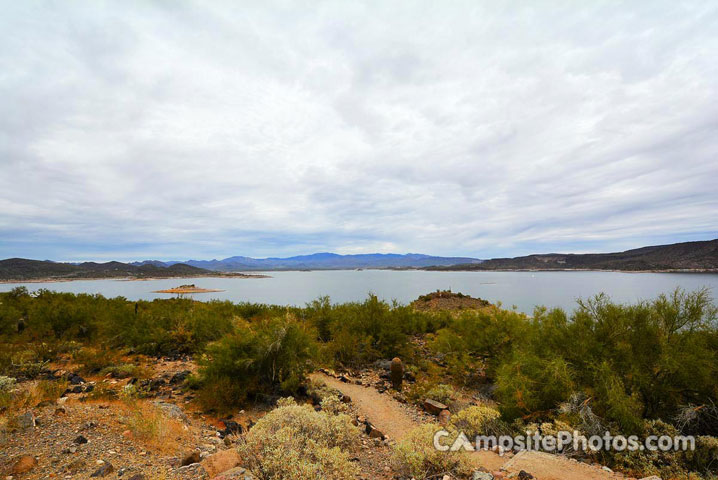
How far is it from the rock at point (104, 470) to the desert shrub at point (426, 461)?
3484 millimetres

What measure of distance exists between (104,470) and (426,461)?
12.8ft

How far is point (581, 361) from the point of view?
229 inches

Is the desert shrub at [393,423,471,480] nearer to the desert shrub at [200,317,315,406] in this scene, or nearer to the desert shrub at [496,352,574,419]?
the desert shrub at [496,352,574,419]

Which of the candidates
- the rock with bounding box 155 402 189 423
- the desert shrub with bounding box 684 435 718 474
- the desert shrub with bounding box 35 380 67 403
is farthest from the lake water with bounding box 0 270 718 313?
the desert shrub with bounding box 35 380 67 403

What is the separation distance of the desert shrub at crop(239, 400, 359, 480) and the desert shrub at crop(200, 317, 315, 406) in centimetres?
230

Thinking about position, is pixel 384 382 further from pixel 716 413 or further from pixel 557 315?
pixel 716 413

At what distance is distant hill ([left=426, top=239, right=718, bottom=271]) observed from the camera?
69.8m

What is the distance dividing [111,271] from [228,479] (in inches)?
4834

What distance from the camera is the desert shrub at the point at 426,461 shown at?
4020mm

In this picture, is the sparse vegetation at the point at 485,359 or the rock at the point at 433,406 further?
the rock at the point at 433,406

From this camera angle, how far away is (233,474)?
357cm

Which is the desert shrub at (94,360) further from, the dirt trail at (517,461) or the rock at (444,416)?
the rock at (444,416)

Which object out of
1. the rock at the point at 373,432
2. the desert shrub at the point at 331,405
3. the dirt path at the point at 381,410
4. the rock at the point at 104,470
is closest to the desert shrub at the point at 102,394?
the rock at the point at 104,470

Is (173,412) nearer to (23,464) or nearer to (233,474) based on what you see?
(23,464)
